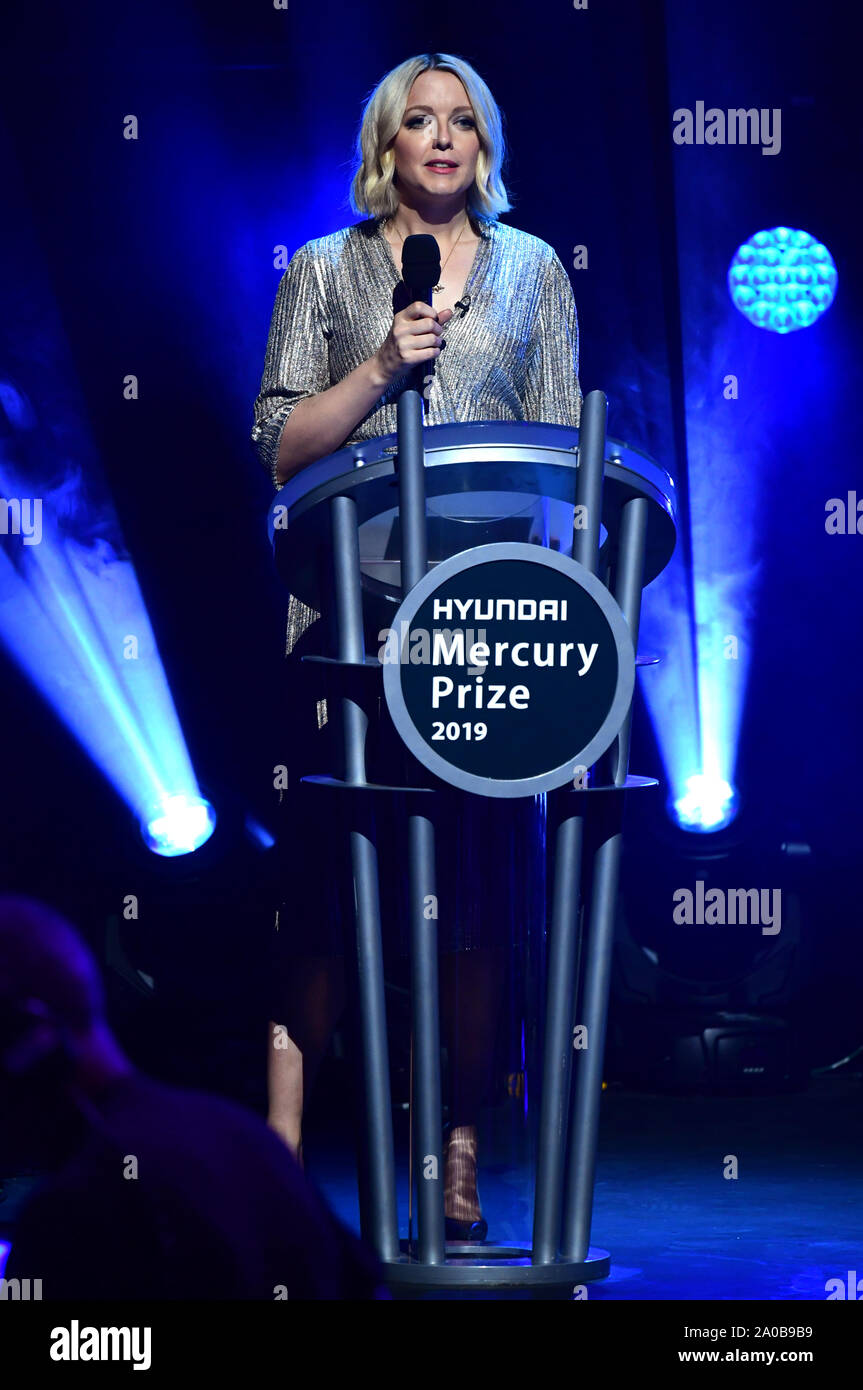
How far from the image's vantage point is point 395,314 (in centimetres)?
163

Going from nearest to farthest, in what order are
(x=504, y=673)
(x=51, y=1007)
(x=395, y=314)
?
(x=504, y=673) → (x=395, y=314) → (x=51, y=1007)

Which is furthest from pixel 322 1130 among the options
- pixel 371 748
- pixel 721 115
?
pixel 721 115

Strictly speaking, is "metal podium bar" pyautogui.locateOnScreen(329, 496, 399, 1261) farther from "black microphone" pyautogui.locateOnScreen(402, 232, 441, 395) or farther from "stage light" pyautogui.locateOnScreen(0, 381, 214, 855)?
"stage light" pyautogui.locateOnScreen(0, 381, 214, 855)

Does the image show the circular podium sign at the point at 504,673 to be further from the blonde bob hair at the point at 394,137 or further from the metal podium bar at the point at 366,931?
the blonde bob hair at the point at 394,137

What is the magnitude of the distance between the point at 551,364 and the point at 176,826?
2.41 meters

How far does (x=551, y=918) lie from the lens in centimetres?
142

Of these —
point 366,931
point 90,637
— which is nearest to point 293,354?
point 366,931

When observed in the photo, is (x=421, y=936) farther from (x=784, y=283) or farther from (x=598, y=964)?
(x=784, y=283)

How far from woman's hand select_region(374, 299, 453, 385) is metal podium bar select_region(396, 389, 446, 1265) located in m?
0.08

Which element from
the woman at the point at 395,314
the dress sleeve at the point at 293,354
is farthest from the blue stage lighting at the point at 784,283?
the dress sleeve at the point at 293,354

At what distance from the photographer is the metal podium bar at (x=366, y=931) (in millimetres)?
1398

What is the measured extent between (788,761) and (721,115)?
5.71 ft

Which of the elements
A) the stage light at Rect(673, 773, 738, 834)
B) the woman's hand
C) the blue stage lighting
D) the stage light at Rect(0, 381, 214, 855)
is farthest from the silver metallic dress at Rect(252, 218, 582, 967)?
the stage light at Rect(673, 773, 738, 834)
